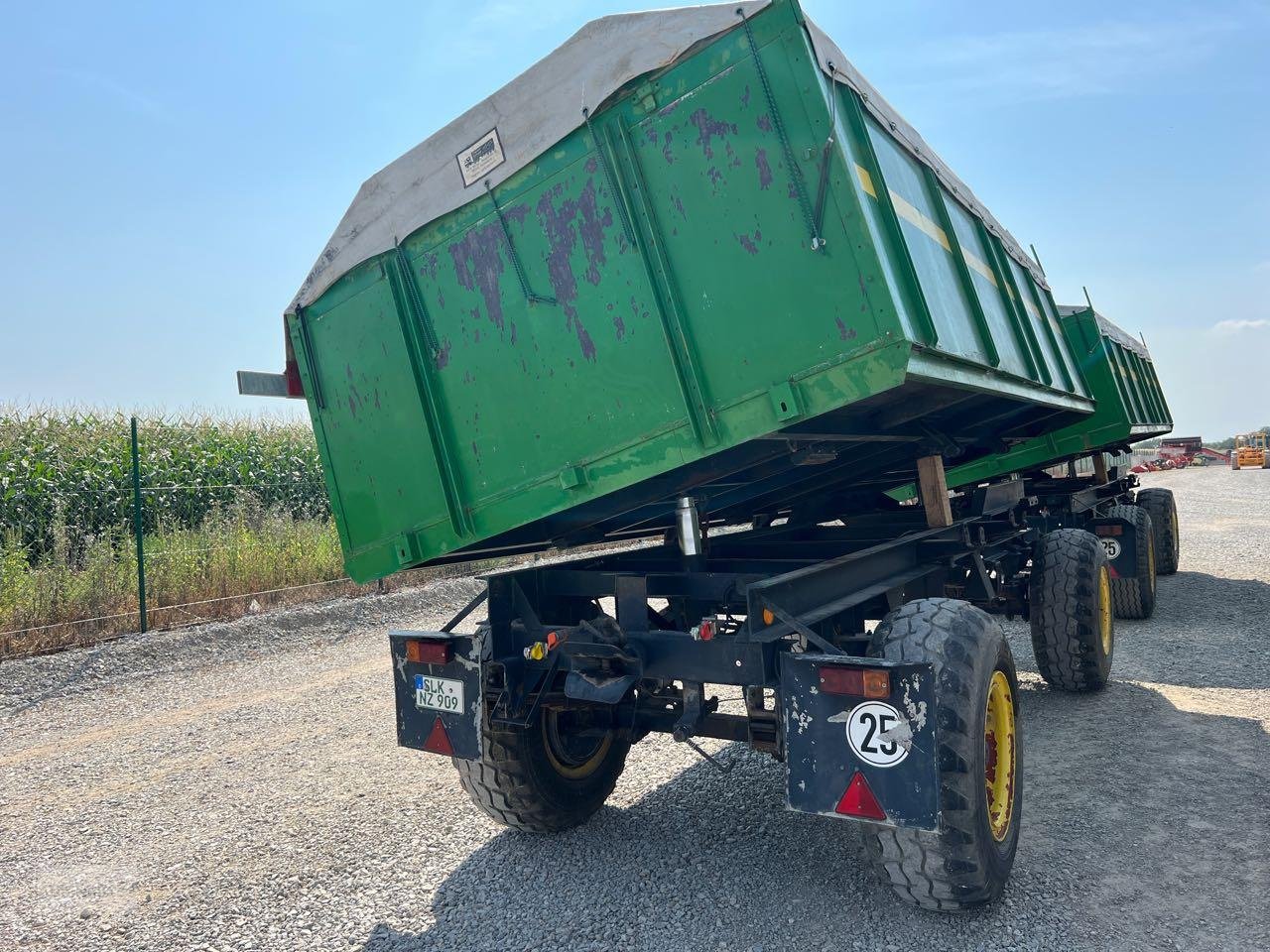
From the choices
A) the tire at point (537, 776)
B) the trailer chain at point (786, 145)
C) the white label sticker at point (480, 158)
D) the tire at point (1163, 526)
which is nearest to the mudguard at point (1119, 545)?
the tire at point (1163, 526)

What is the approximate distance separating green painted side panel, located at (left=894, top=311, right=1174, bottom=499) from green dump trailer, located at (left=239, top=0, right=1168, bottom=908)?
11.6 feet

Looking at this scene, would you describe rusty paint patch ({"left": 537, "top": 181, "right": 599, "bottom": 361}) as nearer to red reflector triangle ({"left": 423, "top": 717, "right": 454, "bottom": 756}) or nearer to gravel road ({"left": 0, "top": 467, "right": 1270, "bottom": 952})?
red reflector triangle ({"left": 423, "top": 717, "right": 454, "bottom": 756})

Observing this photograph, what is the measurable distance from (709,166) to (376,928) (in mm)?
3141

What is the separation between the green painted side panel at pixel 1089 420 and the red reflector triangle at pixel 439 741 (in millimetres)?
5410

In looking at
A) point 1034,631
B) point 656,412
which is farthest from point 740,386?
point 1034,631

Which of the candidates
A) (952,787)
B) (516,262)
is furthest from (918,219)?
(952,787)

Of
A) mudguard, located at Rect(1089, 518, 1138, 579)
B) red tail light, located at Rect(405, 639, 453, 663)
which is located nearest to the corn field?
red tail light, located at Rect(405, 639, 453, 663)

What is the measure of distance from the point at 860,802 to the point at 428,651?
6.48 ft

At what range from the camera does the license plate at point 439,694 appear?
3896 mm

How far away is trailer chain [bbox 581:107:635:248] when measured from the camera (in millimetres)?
3312

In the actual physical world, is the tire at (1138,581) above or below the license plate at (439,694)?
below

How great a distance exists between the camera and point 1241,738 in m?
5.16

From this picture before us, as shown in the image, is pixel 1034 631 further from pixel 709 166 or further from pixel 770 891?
pixel 709 166

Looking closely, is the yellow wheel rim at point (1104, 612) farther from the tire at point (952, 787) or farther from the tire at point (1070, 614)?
the tire at point (952, 787)
